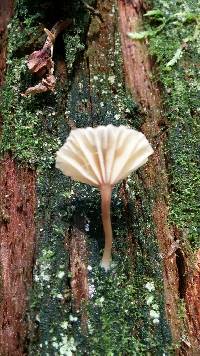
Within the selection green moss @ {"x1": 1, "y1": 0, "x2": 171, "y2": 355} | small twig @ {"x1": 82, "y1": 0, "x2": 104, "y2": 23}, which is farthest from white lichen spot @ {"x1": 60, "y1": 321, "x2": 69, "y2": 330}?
small twig @ {"x1": 82, "y1": 0, "x2": 104, "y2": 23}

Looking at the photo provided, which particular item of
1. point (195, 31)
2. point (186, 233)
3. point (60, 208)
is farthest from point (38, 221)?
point (195, 31)

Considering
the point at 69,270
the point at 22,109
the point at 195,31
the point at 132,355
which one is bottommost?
the point at 132,355

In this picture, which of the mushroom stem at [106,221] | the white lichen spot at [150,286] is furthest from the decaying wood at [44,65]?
the white lichen spot at [150,286]

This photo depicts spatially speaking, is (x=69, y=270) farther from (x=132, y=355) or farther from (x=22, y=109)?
(x=22, y=109)

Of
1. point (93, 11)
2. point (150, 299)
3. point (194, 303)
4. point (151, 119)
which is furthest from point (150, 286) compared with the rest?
point (93, 11)

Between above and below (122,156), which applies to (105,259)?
below

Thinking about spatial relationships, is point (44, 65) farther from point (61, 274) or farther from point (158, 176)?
point (61, 274)

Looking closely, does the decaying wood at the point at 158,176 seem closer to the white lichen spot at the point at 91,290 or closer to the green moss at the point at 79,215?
the green moss at the point at 79,215
